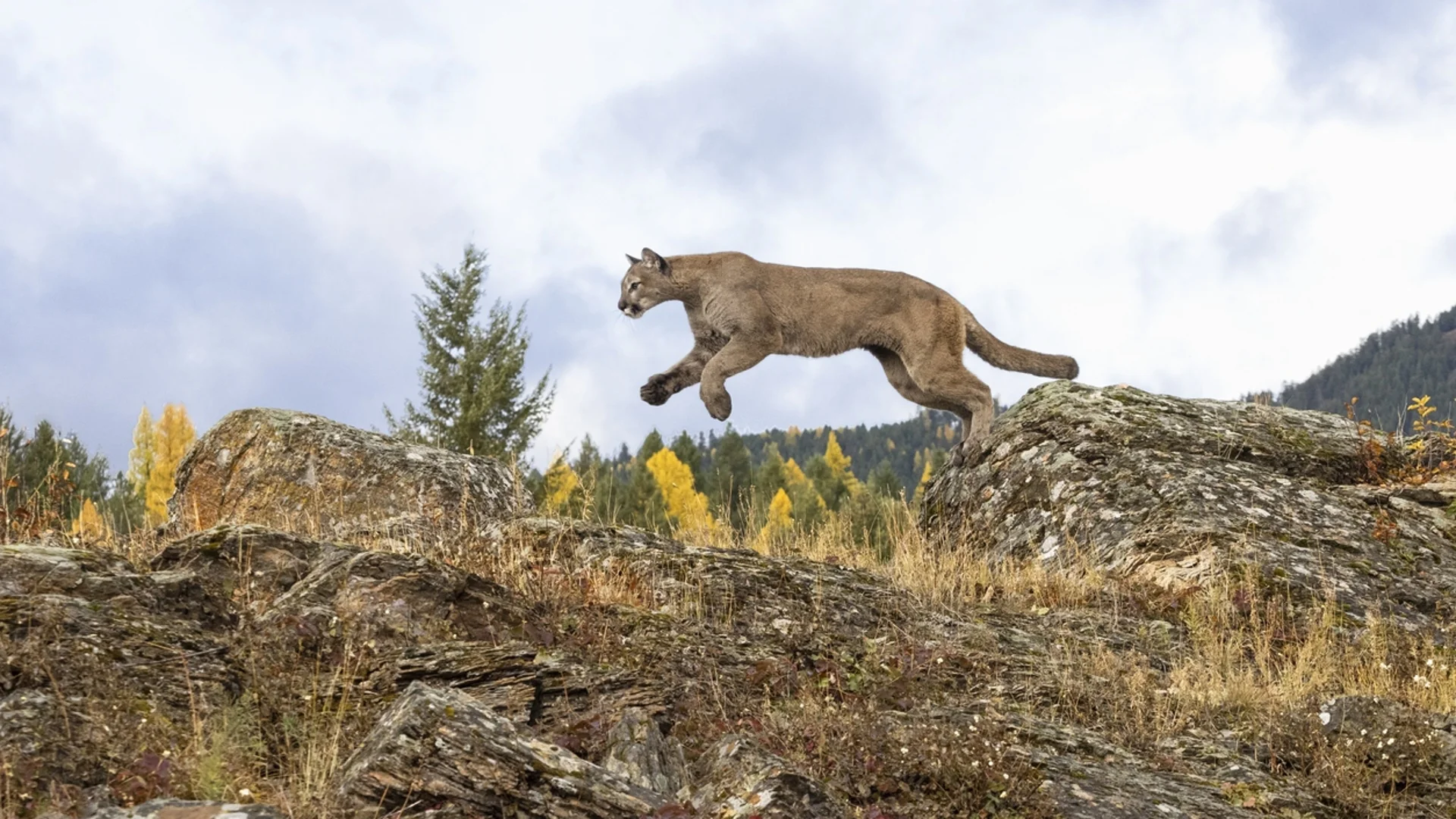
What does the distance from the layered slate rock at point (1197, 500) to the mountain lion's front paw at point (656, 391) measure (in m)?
2.69

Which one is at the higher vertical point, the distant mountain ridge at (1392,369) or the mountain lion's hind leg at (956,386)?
the distant mountain ridge at (1392,369)

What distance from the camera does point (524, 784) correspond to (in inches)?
167

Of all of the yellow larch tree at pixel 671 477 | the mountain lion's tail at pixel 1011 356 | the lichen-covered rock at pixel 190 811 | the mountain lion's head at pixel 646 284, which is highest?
the yellow larch tree at pixel 671 477

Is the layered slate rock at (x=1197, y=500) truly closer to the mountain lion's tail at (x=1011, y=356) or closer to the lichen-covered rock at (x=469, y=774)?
the mountain lion's tail at (x=1011, y=356)

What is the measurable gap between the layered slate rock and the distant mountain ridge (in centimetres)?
16401

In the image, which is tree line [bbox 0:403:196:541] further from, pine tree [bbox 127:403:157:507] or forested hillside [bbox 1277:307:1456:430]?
forested hillside [bbox 1277:307:1456:430]

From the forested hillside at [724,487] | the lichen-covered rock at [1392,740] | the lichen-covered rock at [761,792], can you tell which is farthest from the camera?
the forested hillside at [724,487]

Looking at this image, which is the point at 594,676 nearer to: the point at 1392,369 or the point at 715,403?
the point at 715,403

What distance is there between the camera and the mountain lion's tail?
41.0 ft

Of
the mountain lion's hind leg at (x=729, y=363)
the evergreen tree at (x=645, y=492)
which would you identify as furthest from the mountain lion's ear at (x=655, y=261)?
the evergreen tree at (x=645, y=492)

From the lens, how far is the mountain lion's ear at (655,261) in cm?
1233

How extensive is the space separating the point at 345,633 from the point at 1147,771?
3.51m

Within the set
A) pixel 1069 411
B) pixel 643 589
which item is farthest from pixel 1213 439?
pixel 643 589

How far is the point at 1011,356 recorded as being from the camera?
12.5m
